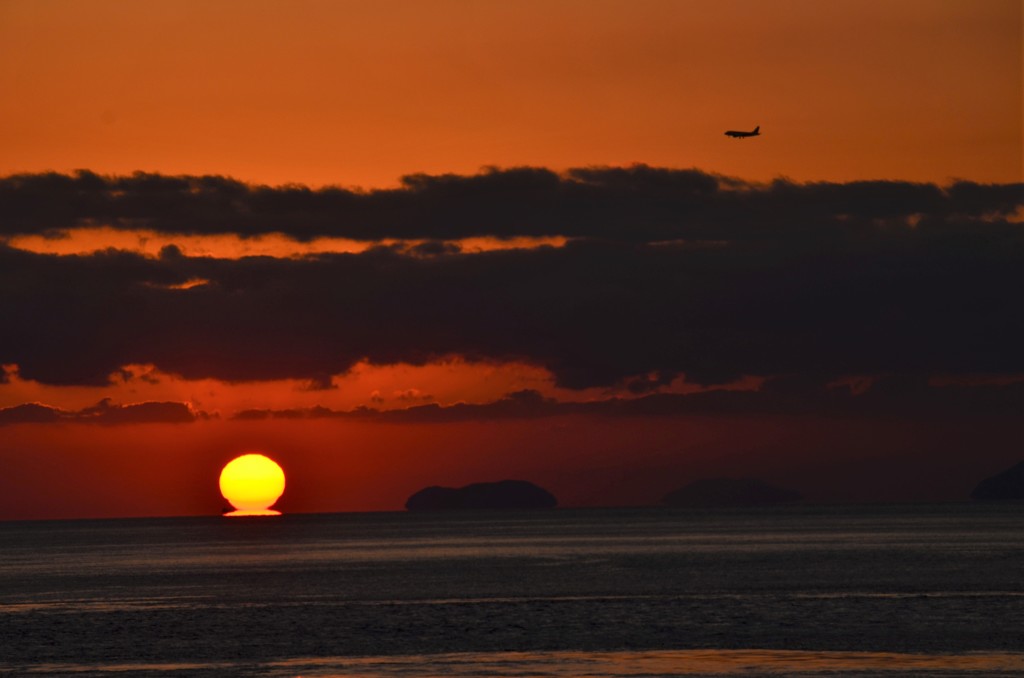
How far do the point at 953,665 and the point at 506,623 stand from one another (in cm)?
2822

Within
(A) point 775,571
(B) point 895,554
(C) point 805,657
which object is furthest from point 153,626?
(B) point 895,554

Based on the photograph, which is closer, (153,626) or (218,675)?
(218,675)

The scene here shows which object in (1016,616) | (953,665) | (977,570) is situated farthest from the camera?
(977,570)

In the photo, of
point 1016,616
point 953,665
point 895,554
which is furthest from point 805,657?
point 895,554

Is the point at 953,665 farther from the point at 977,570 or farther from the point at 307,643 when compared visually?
the point at 977,570

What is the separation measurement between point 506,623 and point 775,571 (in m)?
60.7

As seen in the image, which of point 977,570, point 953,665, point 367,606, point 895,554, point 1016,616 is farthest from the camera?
point 895,554

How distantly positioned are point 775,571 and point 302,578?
4198cm

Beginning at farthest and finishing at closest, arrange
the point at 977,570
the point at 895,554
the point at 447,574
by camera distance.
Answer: the point at 895,554, the point at 447,574, the point at 977,570

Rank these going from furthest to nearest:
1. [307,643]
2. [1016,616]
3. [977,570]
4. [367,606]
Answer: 1. [977,570]
2. [367,606]
3. [1016,616]
4. [307,643]

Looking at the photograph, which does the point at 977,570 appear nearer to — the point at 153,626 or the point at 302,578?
the point at 302,578

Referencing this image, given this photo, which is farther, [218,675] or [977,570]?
[977,570]

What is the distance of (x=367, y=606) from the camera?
9019 cm

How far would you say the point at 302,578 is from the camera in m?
133
